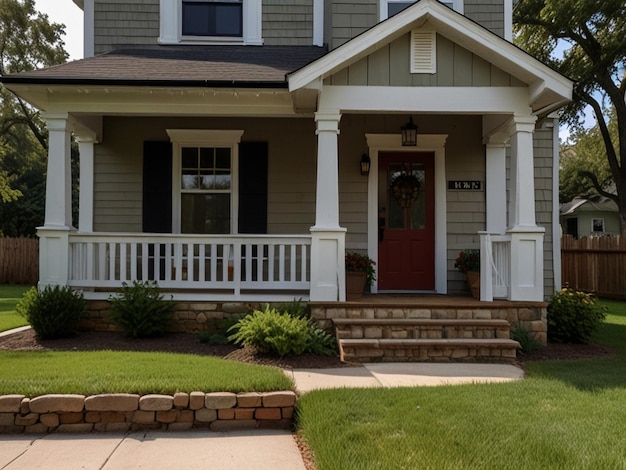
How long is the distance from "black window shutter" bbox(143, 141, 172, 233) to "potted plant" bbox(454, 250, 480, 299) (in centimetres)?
461

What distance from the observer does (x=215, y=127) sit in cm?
793

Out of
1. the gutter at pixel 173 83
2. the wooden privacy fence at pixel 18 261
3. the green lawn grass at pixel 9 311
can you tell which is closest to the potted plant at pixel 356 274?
the gutter at pixel 173 83

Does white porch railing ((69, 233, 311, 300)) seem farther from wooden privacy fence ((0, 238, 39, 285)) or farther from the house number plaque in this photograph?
wooden privacy fence ((0, 238, 39, 285))

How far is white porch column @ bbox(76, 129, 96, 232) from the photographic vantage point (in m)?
7.72

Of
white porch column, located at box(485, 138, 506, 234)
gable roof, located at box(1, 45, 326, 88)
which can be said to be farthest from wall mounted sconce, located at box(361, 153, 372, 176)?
white porch column, located at box(485, 138, 506, 234)

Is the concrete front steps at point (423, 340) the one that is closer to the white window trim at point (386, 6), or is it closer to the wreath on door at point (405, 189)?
the wreath on door at point (405, 189)

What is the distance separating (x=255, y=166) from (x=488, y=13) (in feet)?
14.7

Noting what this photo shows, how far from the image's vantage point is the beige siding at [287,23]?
8219mm

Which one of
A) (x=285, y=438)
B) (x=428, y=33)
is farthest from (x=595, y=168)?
(x=285, y=438)

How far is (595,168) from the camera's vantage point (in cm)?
2834

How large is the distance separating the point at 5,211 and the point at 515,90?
24.0 meters

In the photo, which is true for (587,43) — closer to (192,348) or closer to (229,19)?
(229,19)

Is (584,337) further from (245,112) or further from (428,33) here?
(245,112)

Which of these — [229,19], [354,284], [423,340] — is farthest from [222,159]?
[423,340]
